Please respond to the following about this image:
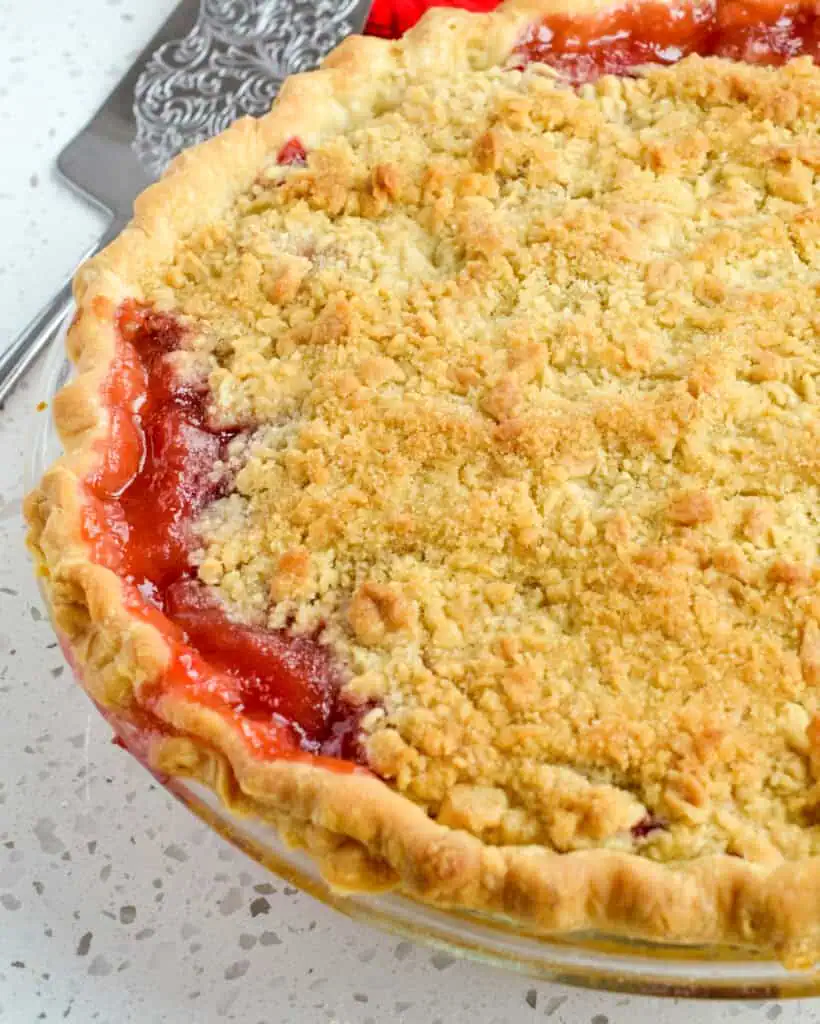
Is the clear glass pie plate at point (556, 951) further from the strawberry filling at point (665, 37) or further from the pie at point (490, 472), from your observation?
the strawberry filling at point (665, 37)

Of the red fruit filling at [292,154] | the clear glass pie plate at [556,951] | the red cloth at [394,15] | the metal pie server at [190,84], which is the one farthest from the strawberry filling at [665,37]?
the clear glass pie plate at [556,951]

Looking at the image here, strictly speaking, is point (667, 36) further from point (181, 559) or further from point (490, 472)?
point (181, 559)

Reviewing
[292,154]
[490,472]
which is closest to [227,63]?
[292,154]

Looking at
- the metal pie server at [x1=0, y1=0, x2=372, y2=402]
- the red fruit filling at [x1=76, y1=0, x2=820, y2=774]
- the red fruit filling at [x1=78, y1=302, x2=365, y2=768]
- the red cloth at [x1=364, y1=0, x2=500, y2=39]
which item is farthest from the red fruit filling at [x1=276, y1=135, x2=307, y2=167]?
the red cloth at [x1=364, y1=0, x2=500, y2=39]

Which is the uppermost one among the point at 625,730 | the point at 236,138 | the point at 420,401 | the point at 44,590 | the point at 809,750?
the point at 236,138

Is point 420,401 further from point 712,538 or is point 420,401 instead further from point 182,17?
point 182,17

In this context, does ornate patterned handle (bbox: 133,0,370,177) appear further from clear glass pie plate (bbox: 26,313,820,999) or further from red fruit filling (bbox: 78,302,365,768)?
clear glass pie plate (bbox: 26,313,820,999)

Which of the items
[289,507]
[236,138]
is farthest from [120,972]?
[236,138]
